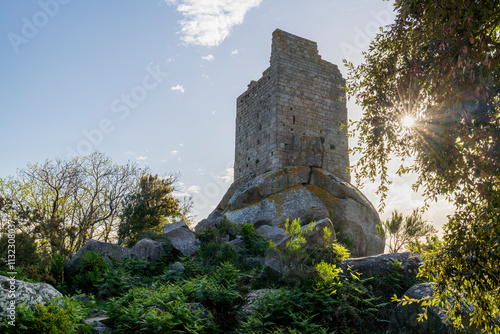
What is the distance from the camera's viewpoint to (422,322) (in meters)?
6.20

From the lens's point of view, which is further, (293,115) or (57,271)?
(293,115)

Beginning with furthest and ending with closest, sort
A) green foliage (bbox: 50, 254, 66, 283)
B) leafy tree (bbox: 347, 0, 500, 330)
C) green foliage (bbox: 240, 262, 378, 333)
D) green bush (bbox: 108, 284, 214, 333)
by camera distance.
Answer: green foliage (bbox: 50, 254, 66, 283) < green foliage (bbox: 240, 262, 378, 333) < green bush (bbox: 108, 284, 214, 333) < leafy tree (bbox: 347, 0, 500, 330)

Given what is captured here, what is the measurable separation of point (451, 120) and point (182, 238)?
32.1 feet

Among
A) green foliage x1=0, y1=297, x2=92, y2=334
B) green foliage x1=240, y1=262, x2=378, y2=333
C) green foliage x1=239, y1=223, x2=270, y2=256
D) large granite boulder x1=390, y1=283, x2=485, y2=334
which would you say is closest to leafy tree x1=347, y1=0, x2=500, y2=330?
large granite boulder x1=390, y1=283, x2=485, y2=334

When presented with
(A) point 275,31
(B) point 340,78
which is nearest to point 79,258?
(A) point 275,31

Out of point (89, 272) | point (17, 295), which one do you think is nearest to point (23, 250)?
point (89, 272)

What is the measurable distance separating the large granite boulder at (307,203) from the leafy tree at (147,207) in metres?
6.31

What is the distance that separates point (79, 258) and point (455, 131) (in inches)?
412

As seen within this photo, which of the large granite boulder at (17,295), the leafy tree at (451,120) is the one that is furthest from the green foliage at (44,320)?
the leafy tree at (451,120)

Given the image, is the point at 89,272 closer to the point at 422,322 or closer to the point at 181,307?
the point at 181,307

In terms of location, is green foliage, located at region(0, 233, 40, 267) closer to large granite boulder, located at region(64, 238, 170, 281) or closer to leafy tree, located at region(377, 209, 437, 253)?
large granite boulder, located at region(64, 238, 170, 281)

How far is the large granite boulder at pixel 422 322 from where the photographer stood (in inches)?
231

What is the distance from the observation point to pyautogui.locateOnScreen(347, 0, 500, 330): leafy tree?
163 inches

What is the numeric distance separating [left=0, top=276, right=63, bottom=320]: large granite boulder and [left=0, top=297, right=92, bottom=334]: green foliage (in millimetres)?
141
